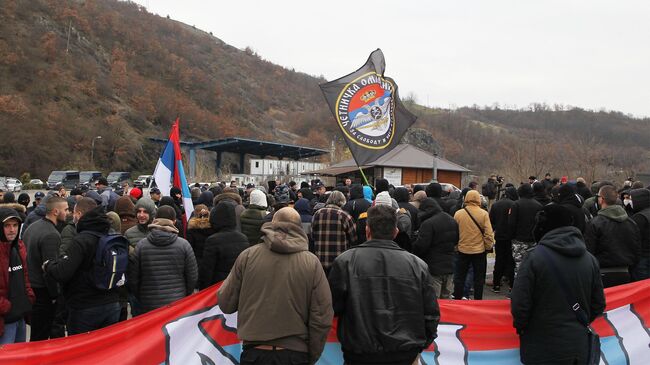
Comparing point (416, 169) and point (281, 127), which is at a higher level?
point (281, 127)

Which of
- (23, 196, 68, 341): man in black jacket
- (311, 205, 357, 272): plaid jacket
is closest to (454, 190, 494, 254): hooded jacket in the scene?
(311, 205, 357, 272): plaid jacket

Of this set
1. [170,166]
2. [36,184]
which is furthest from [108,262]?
[36,184]

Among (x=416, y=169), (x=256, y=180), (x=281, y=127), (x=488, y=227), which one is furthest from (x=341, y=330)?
(x=281, y=127)

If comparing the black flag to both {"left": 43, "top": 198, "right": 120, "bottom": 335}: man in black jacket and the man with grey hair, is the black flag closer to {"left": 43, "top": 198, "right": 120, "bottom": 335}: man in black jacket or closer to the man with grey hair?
the man with grey hair

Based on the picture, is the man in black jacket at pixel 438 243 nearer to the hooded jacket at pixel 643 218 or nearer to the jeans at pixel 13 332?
the hooded jacket at pixel 643 218

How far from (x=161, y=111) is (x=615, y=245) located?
283 ft

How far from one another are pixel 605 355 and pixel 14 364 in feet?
16.7

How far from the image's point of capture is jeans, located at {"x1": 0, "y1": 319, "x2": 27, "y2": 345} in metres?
4.47

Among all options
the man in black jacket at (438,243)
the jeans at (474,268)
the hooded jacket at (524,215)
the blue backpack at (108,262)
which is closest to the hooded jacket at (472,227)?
the jeans at (474,268)

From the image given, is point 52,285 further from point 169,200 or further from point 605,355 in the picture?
point 605,355

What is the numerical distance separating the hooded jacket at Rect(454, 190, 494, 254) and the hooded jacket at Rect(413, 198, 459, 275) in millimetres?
598

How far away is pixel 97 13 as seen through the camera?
10175cm

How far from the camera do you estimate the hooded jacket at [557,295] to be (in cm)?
396

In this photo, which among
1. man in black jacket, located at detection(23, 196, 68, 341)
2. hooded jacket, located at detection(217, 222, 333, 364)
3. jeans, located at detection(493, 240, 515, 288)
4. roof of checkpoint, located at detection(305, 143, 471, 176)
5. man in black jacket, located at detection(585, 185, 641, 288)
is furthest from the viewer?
roof of checkpoint, located at detection(305, 143, 471, 176)
